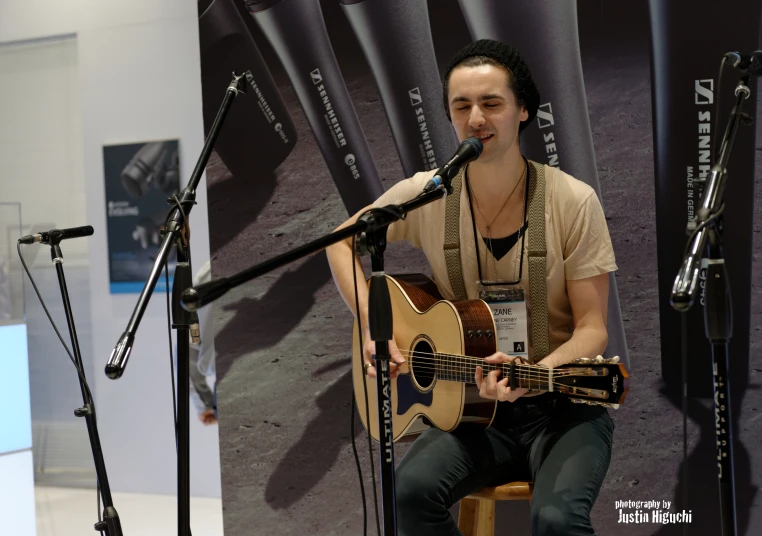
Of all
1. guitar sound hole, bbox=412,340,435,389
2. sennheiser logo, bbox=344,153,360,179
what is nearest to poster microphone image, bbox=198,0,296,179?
sennheiser logo, bbox=344,153,360,179

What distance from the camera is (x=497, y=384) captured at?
2189 mm

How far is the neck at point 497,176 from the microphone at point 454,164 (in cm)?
62

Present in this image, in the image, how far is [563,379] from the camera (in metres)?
2.11

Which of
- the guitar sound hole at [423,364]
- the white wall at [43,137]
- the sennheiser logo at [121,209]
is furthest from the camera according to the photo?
the white wall at [43,137]

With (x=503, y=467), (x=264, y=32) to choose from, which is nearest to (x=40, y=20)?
(x=264, y=32)

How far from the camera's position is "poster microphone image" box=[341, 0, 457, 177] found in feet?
10.4

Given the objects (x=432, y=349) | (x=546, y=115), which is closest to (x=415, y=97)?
(x=546, y=115)

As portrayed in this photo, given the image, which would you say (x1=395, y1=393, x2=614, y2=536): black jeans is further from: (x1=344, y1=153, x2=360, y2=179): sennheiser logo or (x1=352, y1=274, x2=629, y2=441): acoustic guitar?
(x1=344, y1=153, x2=360, y2=179): sennheiser logo

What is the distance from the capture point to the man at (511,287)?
2209 mm

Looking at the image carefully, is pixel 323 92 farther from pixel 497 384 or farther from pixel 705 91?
pixel 497 384

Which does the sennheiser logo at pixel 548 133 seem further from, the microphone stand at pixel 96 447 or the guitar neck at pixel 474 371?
the microphone stand at pixel 96 447

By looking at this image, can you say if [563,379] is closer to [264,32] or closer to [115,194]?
[264,32]

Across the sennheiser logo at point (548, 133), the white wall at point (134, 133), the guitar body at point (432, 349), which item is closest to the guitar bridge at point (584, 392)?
the guitar body at point (432, 349)

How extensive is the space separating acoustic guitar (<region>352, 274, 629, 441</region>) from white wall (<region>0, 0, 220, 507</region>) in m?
2.29
